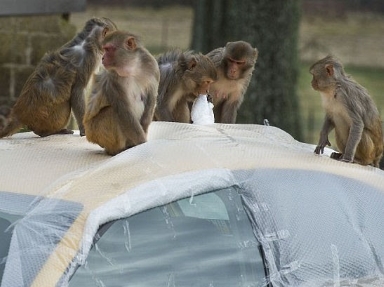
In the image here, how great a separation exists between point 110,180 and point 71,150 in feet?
2.42

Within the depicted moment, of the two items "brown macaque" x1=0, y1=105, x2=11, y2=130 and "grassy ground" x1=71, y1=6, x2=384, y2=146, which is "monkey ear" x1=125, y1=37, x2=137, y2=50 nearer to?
"brown macaque" x1=0, y1=105, x2=11, y2=130

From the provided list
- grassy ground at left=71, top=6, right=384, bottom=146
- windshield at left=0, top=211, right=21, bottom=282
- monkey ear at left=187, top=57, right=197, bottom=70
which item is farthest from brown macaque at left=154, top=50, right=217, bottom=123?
grassy ground at left=71, top=6, right=384, bottom=146

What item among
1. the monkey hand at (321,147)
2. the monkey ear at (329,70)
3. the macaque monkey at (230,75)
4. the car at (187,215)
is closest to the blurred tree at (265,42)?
the macaque monkey at (230,75)

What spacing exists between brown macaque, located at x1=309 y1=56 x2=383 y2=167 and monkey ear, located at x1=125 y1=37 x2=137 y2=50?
1416 millimetres

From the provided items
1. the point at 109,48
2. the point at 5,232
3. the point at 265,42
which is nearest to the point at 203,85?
the point at 109,48

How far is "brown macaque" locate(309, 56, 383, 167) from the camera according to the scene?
22.8 ft

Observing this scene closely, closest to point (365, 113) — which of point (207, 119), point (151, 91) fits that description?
point (207, 119)

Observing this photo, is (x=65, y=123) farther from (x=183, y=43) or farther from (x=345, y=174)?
(x=183, y=43)

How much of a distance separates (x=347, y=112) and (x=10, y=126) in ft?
7.25

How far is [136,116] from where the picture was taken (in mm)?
6277

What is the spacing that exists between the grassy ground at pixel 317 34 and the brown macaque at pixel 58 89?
14971mm

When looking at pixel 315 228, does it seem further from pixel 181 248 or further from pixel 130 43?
pixel 130 43

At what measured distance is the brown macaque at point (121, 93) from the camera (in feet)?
20.0

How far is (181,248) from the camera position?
4672 millimetres
